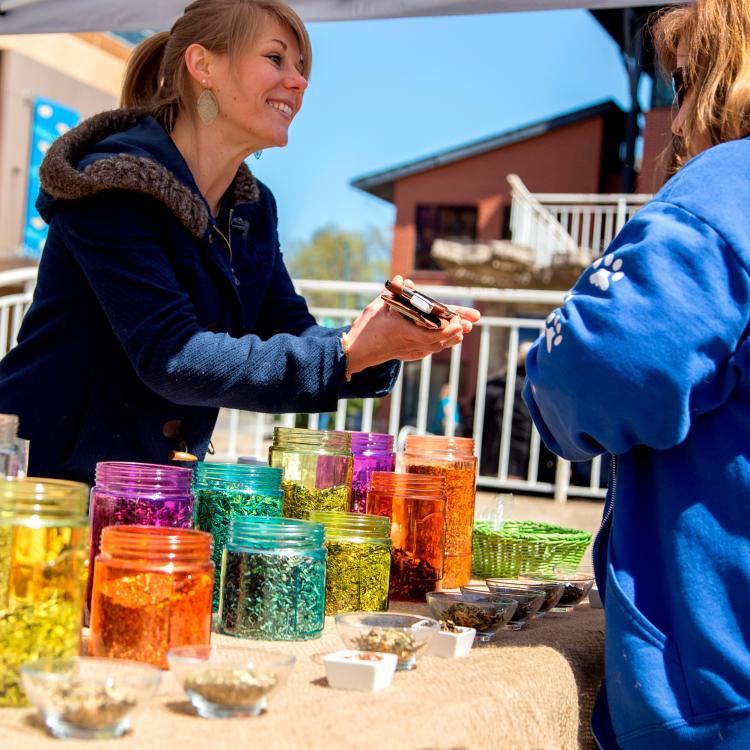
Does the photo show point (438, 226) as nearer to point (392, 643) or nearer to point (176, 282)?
point (176, 282)

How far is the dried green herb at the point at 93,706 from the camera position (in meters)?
0.98

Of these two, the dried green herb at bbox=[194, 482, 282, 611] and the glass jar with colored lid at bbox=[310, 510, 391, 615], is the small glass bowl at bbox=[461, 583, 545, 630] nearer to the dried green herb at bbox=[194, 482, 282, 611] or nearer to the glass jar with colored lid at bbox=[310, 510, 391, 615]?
the glass jar with colored lid at bbox=[310, 510, 391, 615]

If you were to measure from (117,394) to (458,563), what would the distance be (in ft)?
2.28

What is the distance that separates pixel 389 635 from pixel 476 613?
0.86 feet

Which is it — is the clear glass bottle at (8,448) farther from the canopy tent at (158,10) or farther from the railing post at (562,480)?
Answer: the railing post at (562,480)

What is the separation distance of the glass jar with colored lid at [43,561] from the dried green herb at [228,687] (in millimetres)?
157

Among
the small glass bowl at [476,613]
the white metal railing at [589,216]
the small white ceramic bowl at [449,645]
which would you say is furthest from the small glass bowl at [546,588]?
the white metal railing at [589,216]

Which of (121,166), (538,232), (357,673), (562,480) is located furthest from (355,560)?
(538,232)

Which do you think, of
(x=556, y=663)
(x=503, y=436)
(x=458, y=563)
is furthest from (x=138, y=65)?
(x=503, y=436)

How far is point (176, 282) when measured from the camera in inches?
71.7

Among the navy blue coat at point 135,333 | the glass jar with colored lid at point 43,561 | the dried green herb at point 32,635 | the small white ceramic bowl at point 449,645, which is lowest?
the small white ceramic bowl at point 449,645

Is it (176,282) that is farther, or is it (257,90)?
(257,90)

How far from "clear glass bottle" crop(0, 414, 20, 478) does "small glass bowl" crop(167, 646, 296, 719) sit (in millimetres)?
346

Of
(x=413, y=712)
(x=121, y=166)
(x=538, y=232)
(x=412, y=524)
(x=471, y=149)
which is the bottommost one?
(x=413, y=712)
